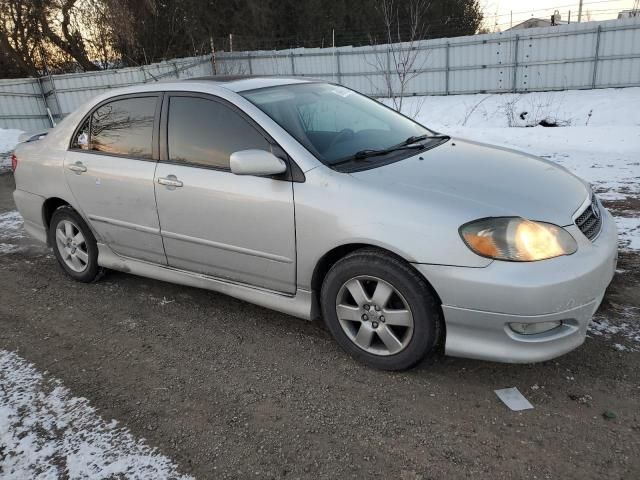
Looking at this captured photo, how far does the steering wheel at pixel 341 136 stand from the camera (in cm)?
337

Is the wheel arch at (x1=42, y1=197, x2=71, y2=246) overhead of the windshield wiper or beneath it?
beneath

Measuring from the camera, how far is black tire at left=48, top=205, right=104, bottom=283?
4449mm

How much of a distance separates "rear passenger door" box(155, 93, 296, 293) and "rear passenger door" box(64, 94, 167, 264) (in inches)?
5.6

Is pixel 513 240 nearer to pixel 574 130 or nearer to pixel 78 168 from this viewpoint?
pixel 78 168

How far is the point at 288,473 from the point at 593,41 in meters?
21.1

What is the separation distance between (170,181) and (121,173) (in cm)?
56

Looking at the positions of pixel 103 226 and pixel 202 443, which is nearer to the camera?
pixel 202 443

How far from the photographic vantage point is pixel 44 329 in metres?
3.90

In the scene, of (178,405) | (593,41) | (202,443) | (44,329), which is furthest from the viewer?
(593,41)

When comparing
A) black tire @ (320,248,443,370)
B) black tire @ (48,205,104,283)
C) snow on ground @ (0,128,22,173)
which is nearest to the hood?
black tire @ (320,248,443,370)

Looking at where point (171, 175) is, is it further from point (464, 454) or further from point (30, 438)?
point (464, 454)

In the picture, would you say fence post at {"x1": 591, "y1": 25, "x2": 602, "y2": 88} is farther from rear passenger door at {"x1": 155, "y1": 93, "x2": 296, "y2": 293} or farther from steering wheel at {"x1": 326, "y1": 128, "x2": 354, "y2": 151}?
rear passenger door at {"x1": 155, "y1": 93, "x2": 296, "y2": 293}

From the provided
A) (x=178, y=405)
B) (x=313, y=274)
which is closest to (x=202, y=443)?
(x=178, y=405)

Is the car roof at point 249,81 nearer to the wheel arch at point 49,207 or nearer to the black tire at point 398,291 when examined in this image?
the black tire at point 398,291
